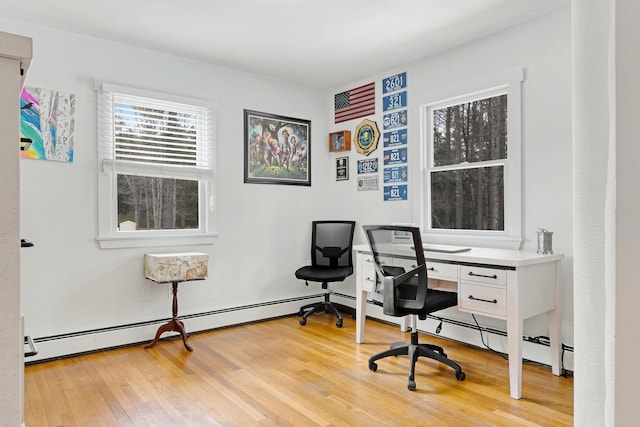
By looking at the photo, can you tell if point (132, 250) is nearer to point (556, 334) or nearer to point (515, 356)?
point (515, 356)

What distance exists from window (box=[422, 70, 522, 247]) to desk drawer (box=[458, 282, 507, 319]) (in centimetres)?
71

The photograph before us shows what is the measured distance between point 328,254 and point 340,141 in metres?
1.30

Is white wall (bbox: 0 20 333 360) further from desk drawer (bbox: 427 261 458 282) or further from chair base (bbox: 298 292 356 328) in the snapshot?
desk drawer (bbox: 427 261 458 282)

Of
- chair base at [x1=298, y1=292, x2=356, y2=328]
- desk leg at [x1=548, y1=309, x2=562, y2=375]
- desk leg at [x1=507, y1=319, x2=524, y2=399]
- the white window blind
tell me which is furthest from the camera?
chair base at [x1=298, y1=292, x2=356, y2=328]

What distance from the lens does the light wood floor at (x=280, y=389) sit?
2.34m

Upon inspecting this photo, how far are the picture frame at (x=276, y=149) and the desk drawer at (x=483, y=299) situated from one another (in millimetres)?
2404

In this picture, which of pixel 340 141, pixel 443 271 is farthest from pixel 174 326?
pixel 340 141

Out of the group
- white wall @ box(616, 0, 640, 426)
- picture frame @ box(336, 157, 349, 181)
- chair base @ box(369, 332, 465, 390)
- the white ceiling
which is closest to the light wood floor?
chair base @ box(369, 332, 465, 390)

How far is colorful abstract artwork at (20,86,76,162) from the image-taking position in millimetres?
3186

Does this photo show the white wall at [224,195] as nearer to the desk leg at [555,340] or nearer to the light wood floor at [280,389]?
the desk leg at [555,340]

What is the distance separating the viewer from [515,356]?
2.61 m

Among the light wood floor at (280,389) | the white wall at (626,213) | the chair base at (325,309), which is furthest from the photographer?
the chair base at (325,309)

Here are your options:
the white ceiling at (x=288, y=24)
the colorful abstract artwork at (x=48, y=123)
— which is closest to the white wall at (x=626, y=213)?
the white ceiling at (x=288, y=24)

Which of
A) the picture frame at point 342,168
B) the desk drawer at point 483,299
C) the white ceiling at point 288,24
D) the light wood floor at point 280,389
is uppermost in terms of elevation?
the white ceiling at point 288,24
